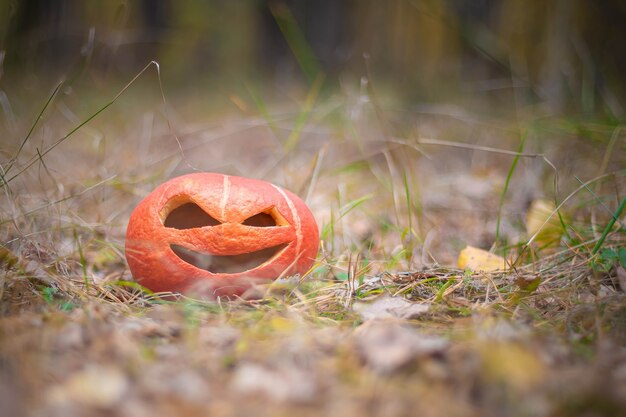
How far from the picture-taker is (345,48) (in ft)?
28.2

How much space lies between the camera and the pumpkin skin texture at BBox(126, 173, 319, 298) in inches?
67.9

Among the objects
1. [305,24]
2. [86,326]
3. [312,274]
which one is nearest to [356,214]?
[312,274]

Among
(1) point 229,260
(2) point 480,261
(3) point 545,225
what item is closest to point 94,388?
(1) point 229,260

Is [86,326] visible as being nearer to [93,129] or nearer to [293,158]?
[293,158]

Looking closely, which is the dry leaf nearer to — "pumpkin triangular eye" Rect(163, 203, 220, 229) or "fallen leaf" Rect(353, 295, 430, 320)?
"fallen leaf" Rect(353, 295, 430, 320)

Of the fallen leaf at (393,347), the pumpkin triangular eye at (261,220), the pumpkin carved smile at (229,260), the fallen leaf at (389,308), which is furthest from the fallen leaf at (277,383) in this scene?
the pumpkin triangular eye at (261,220)

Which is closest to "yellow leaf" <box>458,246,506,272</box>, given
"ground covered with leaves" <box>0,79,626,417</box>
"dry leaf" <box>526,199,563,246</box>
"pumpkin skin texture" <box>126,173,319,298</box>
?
"ground covered with leaves" <box>0,79,626,417</box>

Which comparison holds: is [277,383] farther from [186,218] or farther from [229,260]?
[186,218]

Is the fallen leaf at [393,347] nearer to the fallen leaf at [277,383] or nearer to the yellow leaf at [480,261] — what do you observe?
the fallen leaf at [277,383]

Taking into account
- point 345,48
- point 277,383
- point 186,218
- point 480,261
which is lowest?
point 480,261

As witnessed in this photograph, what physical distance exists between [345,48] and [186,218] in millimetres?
7322

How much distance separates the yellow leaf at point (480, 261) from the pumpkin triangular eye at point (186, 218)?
3.54 ft

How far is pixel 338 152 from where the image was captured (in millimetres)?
4715

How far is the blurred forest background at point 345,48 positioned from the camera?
3859 millimetres
